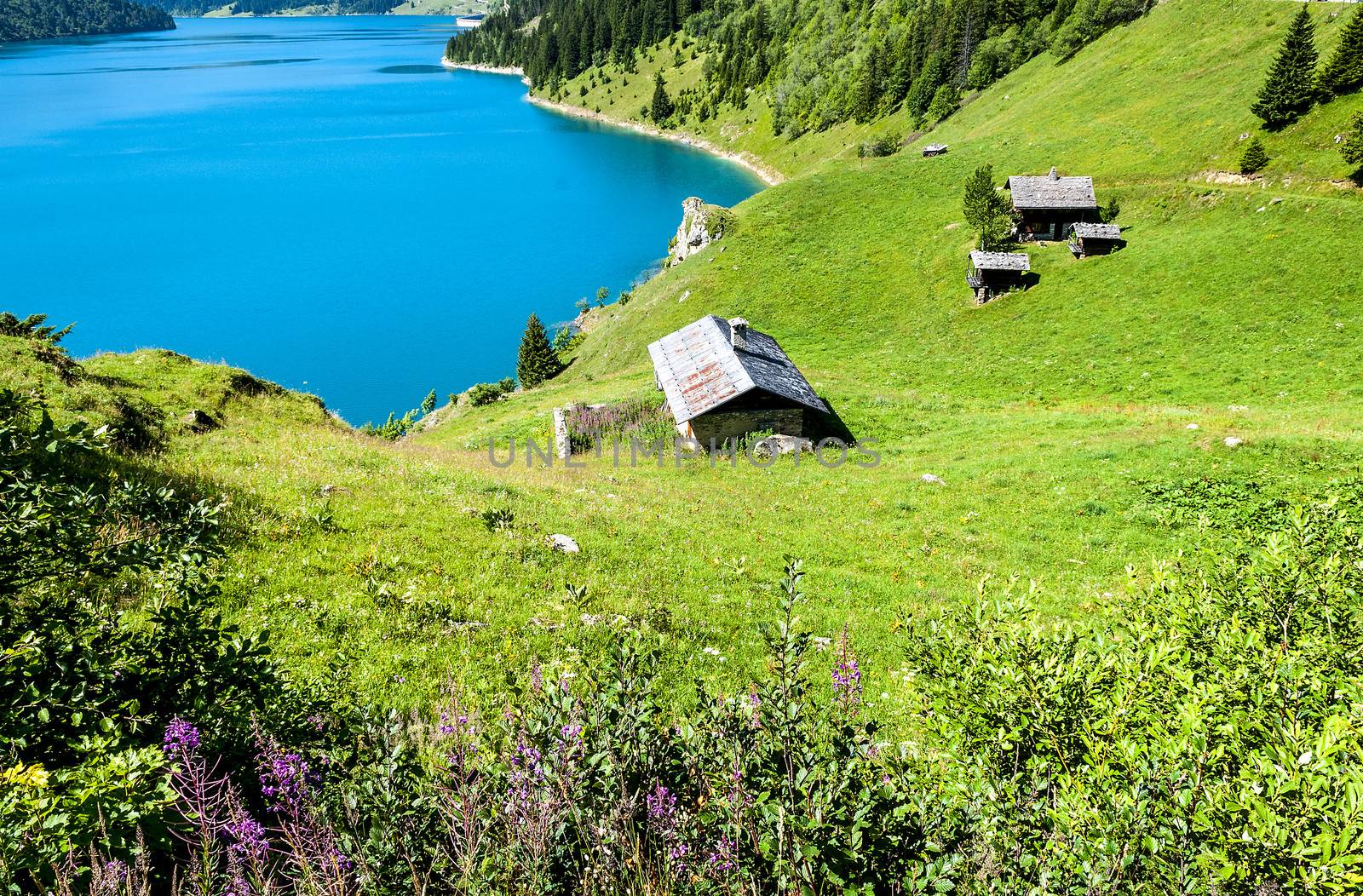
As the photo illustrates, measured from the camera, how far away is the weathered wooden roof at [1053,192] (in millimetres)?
50750

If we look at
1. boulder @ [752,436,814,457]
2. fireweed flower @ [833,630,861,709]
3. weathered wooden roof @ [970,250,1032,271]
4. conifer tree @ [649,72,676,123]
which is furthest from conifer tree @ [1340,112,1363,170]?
conifer tree @ [649,72,676,123]

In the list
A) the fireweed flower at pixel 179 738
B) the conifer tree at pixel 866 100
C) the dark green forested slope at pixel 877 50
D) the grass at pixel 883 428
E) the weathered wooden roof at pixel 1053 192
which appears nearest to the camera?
the fireweed flower at pixel 179 738

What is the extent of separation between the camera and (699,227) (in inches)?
2756

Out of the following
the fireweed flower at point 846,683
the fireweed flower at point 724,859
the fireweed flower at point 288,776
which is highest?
the fireweed flower at point 288,776

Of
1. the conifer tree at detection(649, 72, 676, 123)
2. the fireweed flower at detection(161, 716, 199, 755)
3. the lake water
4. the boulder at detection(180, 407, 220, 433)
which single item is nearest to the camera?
the fireweed flower at detection(161, 716, 199, 755)

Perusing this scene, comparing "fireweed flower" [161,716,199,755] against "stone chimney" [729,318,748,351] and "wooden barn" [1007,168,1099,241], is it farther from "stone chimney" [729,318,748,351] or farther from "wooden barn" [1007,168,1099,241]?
"wooden barn" [1007,168,1099,241]

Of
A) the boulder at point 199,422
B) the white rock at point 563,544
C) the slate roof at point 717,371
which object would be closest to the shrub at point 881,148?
the slate roof at point 717,371

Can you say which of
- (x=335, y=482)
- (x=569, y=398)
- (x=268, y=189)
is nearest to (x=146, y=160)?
(x=268, y=189)

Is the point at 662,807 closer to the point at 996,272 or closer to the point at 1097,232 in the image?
the point at 996,272

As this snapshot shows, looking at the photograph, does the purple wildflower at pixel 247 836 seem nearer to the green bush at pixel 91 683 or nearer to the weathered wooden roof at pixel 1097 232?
the green bush at pixel 91 683

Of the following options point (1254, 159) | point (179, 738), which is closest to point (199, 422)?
point (179, 738)

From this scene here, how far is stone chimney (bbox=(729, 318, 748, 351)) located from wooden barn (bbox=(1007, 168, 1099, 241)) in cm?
3039

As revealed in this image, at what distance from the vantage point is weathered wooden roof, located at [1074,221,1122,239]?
47656mm

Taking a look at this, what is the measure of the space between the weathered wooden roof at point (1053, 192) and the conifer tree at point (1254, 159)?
30.1 feet
